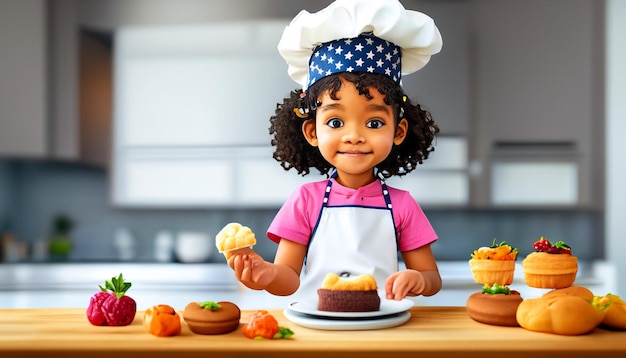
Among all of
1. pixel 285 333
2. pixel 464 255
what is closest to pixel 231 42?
pixel 464 255

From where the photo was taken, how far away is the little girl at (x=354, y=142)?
1017 millimetres

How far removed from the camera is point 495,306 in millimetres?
880

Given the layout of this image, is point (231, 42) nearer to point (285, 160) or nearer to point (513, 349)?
point (285, 160)

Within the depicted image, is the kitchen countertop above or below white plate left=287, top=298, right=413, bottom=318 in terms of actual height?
below

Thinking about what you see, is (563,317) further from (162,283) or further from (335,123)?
(162,283)

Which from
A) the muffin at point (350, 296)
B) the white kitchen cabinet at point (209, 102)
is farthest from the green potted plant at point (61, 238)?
the muffin at point (350, 296)

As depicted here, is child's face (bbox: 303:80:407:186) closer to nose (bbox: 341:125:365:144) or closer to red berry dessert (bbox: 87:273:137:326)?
nose (bbox: 341:125:365:144)

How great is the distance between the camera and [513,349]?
29.4 inches

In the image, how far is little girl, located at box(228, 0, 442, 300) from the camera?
102 centimetres

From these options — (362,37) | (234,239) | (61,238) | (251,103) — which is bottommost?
(61,238)

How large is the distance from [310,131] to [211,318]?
0.44m

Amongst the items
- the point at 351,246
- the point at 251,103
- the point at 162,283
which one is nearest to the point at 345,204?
the point at 351,246

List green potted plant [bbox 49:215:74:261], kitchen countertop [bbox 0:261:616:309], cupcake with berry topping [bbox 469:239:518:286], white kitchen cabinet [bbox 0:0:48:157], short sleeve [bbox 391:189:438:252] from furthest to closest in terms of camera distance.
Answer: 1. green potted plant [bbox 49:215:74:261]
2. white kitchen cabinet [bbox 0:0:48:157]
3. kitchen countertop [bbox 0:261:616:309]
4. short sleeve [bbox 391:189:438:252]
5. cupcake with berry topping [bbox 469:239:518:286]

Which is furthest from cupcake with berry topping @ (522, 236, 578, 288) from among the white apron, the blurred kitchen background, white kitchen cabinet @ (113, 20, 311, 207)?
white kitchen cabinet @ (113, 20, 311, 207)
